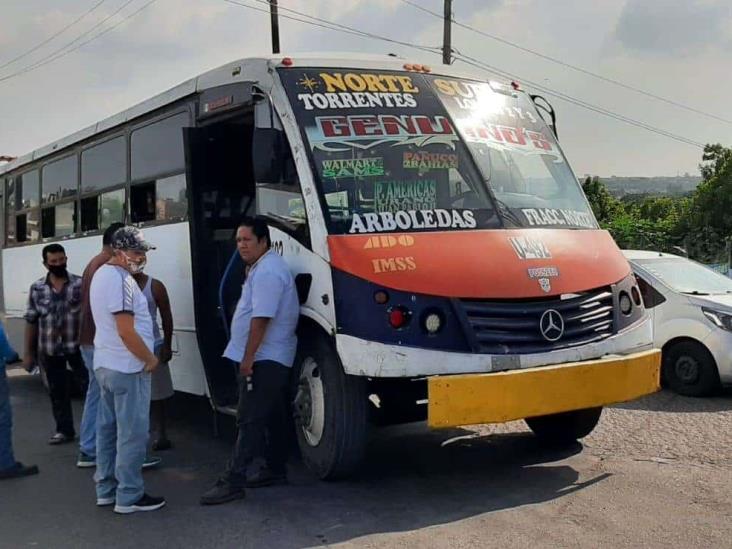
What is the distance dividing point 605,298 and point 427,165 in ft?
5.06

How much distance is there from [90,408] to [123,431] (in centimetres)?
138

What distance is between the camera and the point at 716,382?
9.02 m

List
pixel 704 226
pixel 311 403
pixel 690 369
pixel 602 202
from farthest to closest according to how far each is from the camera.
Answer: pixel 602 202 → pixel 704 226 → pixel 690 369 → pixel 311 403

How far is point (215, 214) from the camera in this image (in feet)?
24.2

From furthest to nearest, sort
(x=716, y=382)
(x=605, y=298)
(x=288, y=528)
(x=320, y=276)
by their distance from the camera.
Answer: (x=716, y=382) < (x=605, y=298) < (x=320, y=276) < (x=288, y=528)

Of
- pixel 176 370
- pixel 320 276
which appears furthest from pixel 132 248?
pixel 176 370

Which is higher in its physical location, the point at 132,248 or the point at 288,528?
the point at 132,248

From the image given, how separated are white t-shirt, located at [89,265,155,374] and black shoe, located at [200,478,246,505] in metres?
0.99

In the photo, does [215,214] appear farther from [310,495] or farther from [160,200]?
[310,495]

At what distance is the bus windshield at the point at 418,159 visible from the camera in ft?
19.4

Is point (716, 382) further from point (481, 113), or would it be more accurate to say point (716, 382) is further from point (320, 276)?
point (320, 276)

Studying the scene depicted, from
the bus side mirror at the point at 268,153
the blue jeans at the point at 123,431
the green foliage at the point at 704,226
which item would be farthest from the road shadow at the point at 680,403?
the green foliage at the point at 704,226

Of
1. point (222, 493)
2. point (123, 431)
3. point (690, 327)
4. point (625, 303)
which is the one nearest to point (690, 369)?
point (690, 327)

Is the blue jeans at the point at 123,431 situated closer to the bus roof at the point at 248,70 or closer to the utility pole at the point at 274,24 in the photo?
A: the bus roof at the point at 248,70
